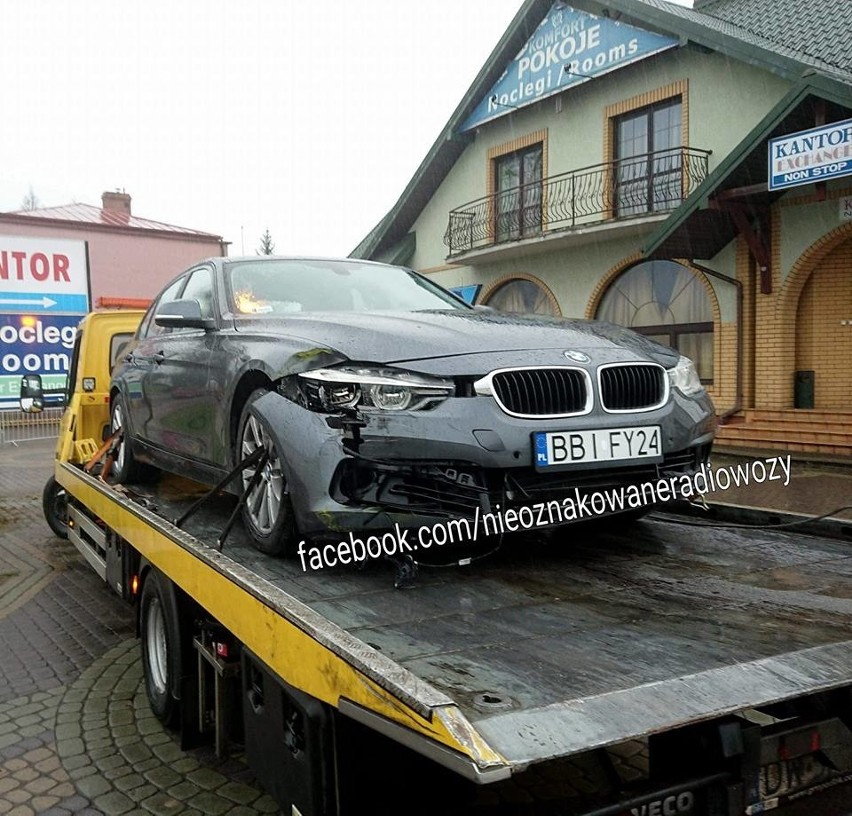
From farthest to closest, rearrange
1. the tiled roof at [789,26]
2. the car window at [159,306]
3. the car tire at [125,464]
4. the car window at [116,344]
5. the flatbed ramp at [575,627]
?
the tiled roof at [789,26], the car window at [116,344], the car tire at [125,464], the car window at [159,306], the flatbed ramp at [575,627]

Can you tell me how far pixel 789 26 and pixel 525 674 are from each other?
17.1 m

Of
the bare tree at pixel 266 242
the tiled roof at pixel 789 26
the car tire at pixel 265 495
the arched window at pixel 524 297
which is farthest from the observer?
the bare tree at pixel 266 242

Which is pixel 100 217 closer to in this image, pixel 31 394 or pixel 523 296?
pixel 523 296

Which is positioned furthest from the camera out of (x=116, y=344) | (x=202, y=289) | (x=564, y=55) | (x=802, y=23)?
(x=564, y=55)

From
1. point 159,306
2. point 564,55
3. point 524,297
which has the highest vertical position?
point 564,55

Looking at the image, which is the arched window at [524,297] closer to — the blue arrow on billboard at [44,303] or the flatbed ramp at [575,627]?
the blue arrow on billboard at [44,303]

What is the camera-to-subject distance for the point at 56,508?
28.3ft

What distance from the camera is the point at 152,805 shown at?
3.38 metres

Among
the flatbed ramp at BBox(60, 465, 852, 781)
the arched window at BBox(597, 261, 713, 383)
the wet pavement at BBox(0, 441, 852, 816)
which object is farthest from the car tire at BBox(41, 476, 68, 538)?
the arched window at BBox(597, 261, 713, 383)

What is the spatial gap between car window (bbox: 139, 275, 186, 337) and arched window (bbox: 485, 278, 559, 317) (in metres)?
13.3

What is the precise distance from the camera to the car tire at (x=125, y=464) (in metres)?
5.91

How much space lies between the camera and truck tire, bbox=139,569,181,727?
378cm

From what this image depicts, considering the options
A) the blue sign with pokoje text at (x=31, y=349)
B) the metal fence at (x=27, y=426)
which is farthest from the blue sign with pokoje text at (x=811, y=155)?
the blue sign with pokoje text at (x=31, y=349)

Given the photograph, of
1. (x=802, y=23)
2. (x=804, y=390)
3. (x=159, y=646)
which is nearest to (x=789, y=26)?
(x=802, y=23)
